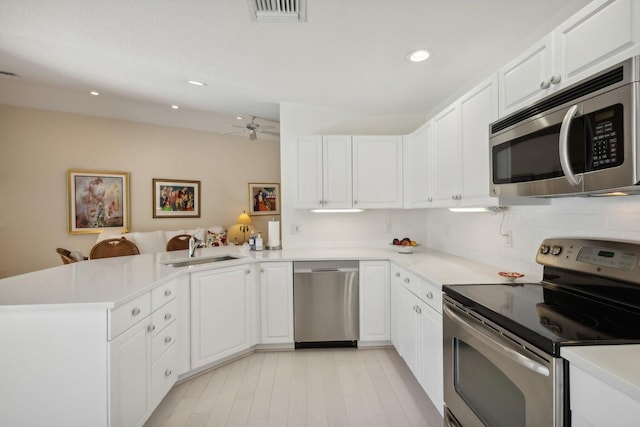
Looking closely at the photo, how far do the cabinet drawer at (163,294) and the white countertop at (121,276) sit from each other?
6 centimetres

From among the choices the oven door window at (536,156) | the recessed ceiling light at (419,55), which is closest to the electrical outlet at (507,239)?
the oven door window at (536,156)

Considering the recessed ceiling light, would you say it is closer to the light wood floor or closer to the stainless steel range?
the stainless steel range

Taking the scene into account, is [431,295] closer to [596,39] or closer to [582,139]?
[582,139]

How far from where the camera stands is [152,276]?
1.98m

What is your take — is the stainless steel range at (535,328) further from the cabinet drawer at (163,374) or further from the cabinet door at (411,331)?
the cabinet drawer at (163,374)

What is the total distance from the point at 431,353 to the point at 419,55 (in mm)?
2169

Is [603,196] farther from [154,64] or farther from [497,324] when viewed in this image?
[154,64]

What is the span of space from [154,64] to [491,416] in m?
3.54

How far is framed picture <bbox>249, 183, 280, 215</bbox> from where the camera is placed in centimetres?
668

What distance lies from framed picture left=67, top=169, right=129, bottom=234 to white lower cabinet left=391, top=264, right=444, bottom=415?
4.87m

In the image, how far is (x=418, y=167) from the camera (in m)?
2.89

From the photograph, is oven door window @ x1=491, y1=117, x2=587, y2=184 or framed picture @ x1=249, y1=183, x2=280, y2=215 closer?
oven door window @ x1=491, y1=117, x2=587, y2=184

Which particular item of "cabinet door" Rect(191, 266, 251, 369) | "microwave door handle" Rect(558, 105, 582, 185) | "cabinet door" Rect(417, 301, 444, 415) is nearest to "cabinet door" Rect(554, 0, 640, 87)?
"microwave door handle" Rect(558, 105, 582, 185)

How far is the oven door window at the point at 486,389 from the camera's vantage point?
108cm
